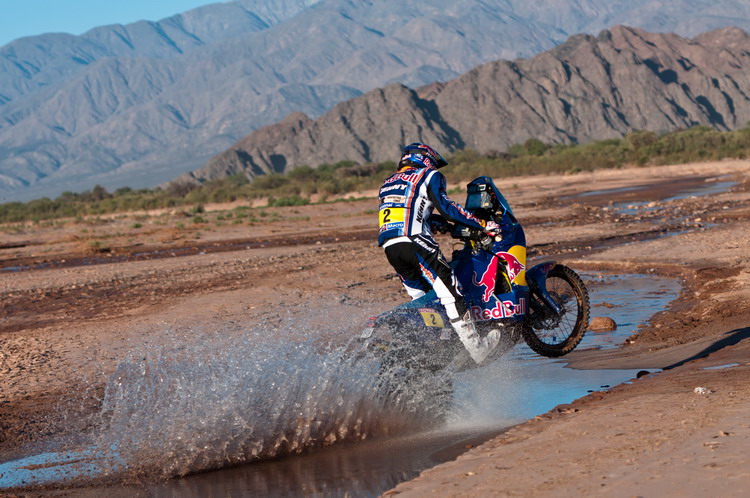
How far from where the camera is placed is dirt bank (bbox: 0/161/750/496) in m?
5.63

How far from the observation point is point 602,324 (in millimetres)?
11195

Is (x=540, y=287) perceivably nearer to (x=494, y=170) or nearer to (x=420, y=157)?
(x=420, y=157)

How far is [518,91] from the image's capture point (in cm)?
15850

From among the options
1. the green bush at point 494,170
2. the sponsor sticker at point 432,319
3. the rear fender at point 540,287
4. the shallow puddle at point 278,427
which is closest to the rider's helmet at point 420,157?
the sponsor sticker at point 432,319

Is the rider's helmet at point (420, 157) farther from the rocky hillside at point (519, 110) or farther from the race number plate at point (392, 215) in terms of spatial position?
the rocky hillside at point (519, 110)

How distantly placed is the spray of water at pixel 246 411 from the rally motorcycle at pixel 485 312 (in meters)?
0.24

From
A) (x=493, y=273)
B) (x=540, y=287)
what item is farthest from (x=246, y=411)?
(x=540, y=287)

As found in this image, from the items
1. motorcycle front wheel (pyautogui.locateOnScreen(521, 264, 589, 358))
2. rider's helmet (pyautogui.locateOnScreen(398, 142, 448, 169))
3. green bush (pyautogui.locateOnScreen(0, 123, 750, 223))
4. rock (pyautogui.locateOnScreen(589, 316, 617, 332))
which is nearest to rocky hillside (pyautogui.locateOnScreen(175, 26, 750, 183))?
green bush (pyautogui.locateOnScreen(0, 123, 750, 223))

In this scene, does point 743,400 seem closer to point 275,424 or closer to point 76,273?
point 275,424

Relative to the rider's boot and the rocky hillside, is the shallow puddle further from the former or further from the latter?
the rocky hillside

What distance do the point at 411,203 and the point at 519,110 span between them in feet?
492

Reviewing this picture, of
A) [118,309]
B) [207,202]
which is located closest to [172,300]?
[118,309]

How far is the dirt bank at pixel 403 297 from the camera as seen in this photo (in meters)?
5.63

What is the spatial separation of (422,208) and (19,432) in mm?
3808
